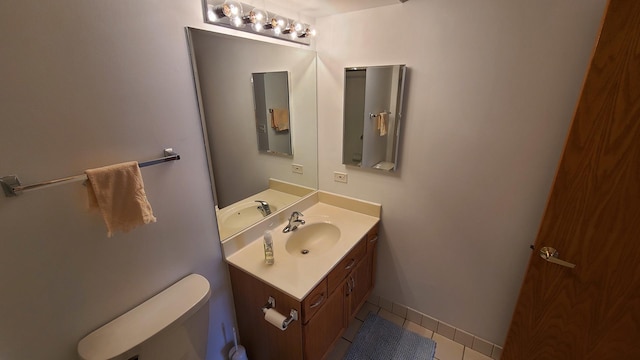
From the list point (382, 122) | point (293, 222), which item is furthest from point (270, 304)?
point (382, 122)

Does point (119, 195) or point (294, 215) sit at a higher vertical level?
point (119, 195)

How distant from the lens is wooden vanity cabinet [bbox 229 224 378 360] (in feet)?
4.07

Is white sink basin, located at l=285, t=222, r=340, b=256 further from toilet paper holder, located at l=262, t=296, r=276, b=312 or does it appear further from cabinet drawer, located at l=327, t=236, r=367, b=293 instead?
toilet paper holder, located at l=262, t=296, r=276, b=312

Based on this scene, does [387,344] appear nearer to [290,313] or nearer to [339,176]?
[290,313]

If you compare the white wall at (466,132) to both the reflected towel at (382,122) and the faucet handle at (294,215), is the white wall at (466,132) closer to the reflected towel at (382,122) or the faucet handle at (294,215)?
the reflected towel at (382,122)

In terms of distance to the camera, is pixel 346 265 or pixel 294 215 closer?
pixel 346 265

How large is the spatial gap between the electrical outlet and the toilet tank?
1.14m

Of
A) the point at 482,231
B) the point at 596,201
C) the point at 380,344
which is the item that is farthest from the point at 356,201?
the point at 596,201

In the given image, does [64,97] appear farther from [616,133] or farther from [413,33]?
[616,133]

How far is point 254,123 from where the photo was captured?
158 centimetres

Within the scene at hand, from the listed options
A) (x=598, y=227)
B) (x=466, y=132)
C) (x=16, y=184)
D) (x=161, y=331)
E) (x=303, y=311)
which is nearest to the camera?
(x=16, y=184)

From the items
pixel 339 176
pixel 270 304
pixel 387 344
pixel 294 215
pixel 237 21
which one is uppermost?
pixel 237 21

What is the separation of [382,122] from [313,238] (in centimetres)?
94

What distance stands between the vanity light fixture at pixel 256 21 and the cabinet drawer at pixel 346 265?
4.51ft
